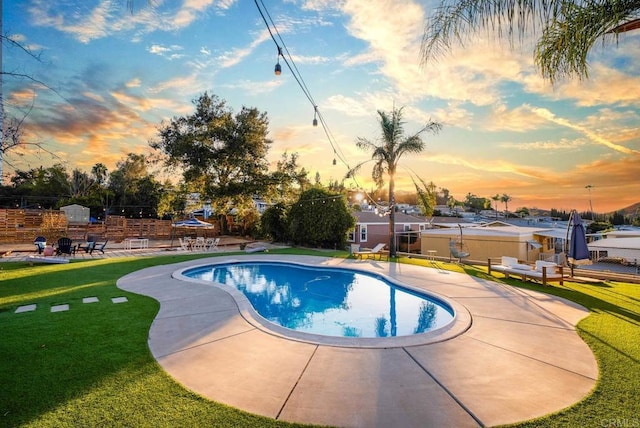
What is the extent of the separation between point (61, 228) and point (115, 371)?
64.8 ft

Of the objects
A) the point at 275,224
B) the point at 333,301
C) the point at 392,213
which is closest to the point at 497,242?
the point at 392,213

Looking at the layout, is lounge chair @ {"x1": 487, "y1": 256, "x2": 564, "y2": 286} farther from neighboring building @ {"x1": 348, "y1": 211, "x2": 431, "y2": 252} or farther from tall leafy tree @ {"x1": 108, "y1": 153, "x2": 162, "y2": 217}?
tall leafy tree @ {"x1": 108, "y1": 153, "x2": 162, "y2": 217}

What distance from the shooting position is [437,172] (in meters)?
17.1

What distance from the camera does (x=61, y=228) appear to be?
18.4 meters

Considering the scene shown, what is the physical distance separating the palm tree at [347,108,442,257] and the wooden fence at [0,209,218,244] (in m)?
13.9

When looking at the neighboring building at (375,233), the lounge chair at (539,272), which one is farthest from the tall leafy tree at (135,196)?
the lounge chair at (539,272)

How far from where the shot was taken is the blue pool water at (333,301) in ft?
21.5

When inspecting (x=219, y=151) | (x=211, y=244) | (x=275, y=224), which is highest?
(x=219, y=151)

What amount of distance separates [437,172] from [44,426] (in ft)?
57.3

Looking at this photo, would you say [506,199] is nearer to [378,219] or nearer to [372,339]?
[378,219]

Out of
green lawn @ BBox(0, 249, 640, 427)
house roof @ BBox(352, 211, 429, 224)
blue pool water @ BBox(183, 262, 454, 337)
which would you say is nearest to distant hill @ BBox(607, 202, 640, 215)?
house roof @ BBox(352, 211, 429, 224)

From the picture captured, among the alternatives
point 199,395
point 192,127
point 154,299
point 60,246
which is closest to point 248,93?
point 154,299

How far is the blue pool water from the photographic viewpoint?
21.5 feet

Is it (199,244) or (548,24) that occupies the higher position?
(548,24)
